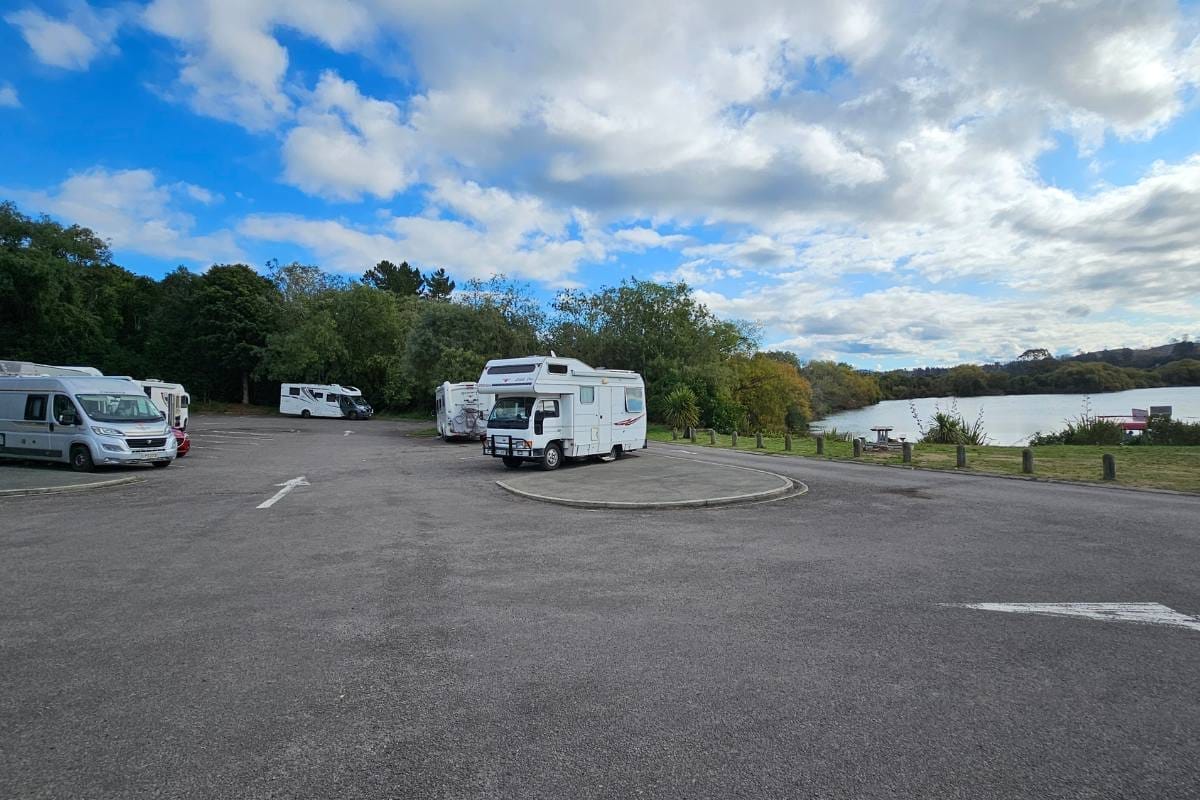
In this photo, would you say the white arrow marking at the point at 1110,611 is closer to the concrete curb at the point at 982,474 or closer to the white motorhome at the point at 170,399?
the concrete curb at the point at 982,474

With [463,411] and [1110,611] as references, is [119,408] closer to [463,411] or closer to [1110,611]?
[463,411]

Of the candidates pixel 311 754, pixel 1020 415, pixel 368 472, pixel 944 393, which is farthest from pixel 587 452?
pixel 944 393

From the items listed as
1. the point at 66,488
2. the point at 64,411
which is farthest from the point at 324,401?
the point at 66,488

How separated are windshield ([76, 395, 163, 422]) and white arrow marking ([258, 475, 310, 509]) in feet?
19.2

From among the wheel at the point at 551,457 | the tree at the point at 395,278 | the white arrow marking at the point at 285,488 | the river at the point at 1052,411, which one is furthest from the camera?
the tree at the point at 395,278

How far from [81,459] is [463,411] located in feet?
48.0

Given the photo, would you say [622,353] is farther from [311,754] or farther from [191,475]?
[311,754]

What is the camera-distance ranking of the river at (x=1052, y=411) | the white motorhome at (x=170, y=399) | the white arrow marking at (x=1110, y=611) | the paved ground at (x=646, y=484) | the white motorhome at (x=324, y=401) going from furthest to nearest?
1. the white motorhome at (x=324, y=401)
2. the river at (x=1052, y=411)
3. the white motorhome at (x=170, y=399)
4. the paved ground at (x=646, y=484)
5. the white arrow marking at (x=1110, y=611)

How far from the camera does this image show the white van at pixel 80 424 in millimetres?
16766

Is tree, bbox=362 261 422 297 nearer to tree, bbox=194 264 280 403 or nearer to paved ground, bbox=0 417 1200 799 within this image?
tree, bbox=194 264 280 403

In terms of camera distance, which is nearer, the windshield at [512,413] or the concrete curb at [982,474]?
the concrete curb at [982,474]

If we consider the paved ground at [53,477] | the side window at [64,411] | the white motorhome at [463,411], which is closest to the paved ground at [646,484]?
the paved ground at [53,477]

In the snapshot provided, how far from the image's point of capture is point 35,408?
17.4m

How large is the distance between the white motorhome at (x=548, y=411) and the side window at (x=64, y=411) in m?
11.0
